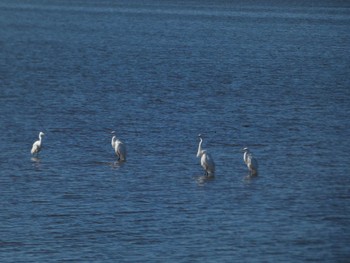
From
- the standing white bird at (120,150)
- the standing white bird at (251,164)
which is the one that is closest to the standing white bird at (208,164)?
the standing white bird at (251,164)

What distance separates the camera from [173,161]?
34062 mm

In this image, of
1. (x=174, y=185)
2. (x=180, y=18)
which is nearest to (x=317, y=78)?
(x=174, y=185)

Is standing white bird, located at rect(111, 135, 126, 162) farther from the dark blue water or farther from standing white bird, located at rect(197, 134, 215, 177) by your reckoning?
standing white bird, located at rect(197, 134, 215, 177)

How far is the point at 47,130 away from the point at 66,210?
1279cm

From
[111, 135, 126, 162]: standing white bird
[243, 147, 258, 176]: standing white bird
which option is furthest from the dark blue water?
[243, 147, 258, 176]: standing white bird

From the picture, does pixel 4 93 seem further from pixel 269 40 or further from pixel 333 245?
pixel 269 40

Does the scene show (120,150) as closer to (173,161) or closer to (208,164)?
(173,161)

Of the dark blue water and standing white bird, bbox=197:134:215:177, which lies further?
standing white bird, bbox=197:134:215:177

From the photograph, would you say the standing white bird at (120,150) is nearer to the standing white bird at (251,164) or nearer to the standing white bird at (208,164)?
the standing white bird at (208,164)

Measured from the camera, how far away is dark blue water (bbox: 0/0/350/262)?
24.6 meters

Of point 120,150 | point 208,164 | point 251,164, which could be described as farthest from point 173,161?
point 251,164

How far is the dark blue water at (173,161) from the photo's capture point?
80.8 feet

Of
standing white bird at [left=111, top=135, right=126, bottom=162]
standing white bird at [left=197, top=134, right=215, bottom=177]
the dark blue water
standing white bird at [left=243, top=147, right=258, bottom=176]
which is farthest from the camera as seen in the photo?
standing white bird at [left=111, top=135, right=126, bottom=162]

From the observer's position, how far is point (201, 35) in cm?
11181
